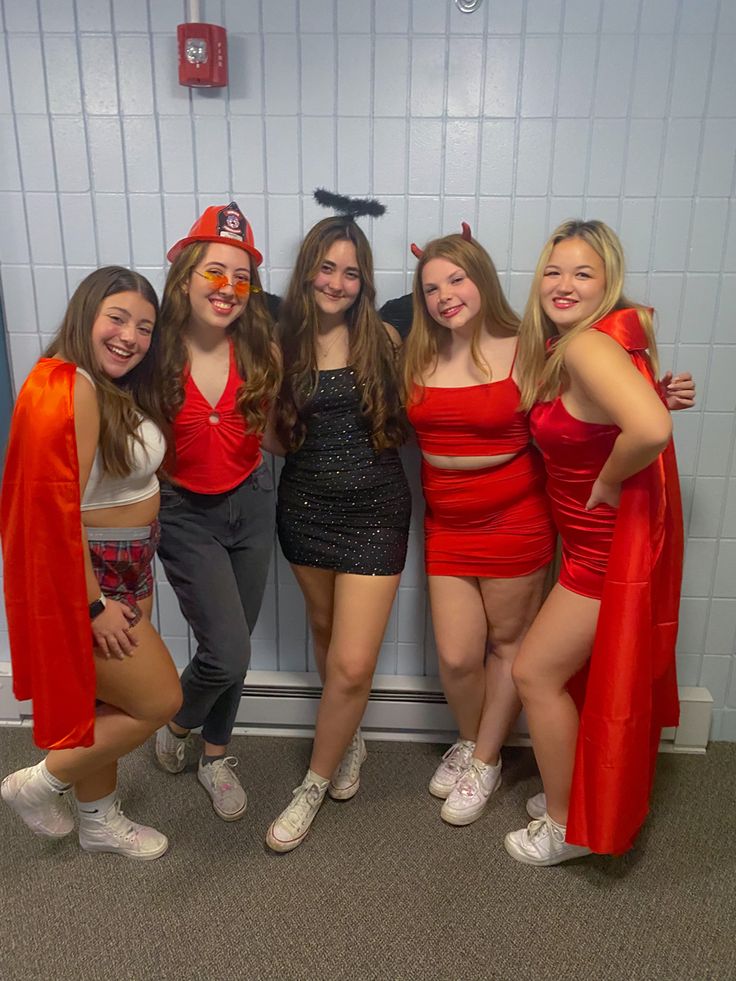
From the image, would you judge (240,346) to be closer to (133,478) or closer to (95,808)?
(133,478)

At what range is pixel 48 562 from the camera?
5.41 ft

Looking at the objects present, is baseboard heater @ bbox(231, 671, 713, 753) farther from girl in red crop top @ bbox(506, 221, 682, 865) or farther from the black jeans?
girl in red crop top @ bbox(506, 221, 682, 865)

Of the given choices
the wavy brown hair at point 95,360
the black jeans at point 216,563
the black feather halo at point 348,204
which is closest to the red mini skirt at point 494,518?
the black jeans at point 216,563

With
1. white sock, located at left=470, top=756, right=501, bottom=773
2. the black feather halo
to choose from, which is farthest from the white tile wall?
white sock, located at left=470, top=756, right=501, bottom=773

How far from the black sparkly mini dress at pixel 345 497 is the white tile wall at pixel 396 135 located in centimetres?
46

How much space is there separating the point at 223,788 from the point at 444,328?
139 centimetres

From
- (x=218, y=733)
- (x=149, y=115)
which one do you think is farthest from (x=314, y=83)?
(x=218, y=733)

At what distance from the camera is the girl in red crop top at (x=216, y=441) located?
1867mm

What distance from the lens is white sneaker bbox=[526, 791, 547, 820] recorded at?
2152 mm

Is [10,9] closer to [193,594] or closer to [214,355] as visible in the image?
[214,355]

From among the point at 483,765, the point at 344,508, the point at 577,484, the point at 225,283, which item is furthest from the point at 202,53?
the point at 483,765

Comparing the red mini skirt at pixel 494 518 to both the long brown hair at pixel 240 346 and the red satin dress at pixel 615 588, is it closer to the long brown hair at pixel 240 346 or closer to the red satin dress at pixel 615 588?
the red satin dress at pixel 615 588

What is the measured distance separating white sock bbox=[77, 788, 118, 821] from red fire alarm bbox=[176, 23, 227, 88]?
183 cm

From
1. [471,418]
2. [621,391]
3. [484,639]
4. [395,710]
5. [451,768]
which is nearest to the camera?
[621,391]
